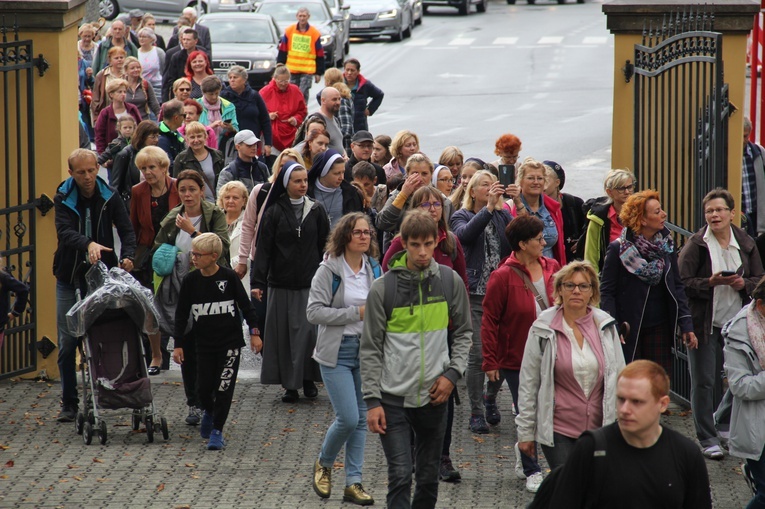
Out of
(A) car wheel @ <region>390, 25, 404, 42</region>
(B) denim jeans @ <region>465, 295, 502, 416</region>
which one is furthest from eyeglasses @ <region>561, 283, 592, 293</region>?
(A) car wheel @ <region>390, 25, 404, 42</region>

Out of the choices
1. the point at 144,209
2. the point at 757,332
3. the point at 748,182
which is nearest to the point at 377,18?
the point at 748,182

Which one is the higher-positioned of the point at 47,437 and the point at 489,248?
the point at 489,248

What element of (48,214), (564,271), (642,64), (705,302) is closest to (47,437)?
(48,214)

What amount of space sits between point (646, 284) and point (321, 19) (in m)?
23.9

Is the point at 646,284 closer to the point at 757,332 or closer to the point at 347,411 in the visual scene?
the point at 757,332

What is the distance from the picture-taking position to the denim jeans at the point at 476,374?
923cm

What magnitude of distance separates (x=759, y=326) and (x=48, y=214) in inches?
237

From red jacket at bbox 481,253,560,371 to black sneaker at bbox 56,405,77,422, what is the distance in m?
3.35

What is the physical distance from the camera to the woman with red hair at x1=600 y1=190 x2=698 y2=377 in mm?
8852

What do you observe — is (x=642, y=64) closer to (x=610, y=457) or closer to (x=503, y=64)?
(x=610, y=457)

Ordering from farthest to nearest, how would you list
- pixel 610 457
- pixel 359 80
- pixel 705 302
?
1. pixel 359 80
2. pixel 705 302
3. pixel 610 457

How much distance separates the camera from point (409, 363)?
275 inches

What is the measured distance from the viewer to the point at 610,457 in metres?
5.13

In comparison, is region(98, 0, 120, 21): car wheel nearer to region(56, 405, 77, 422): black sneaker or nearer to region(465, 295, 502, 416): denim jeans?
region(56, 405, 77, 422): black sneaker
